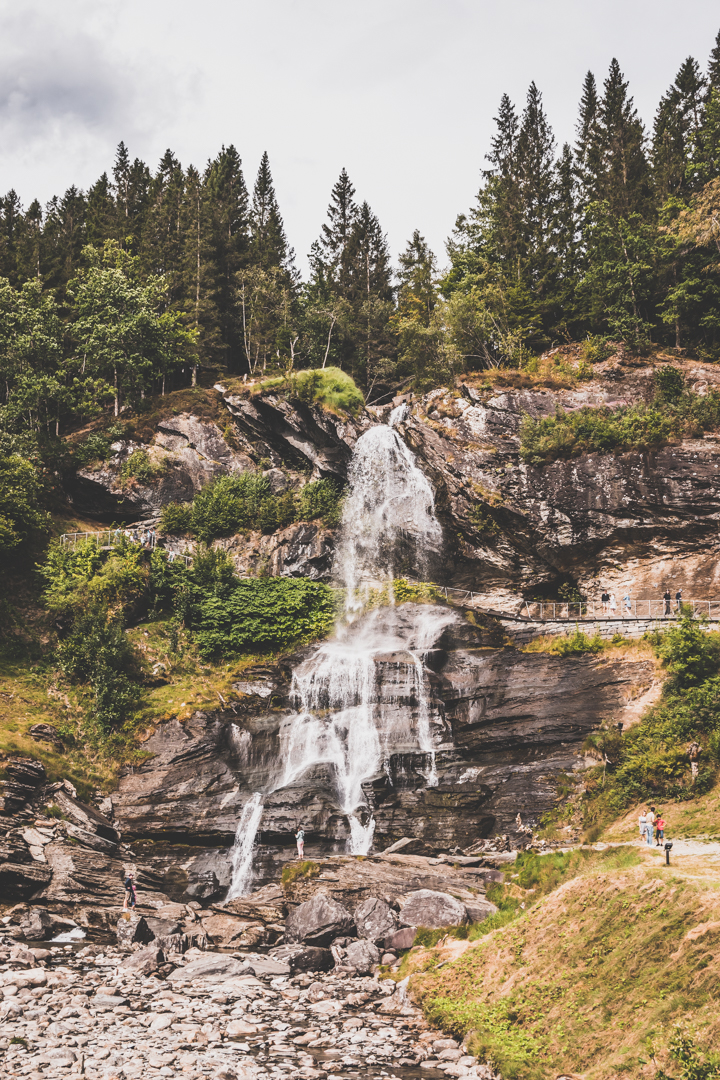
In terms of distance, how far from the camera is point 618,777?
75.2 ft

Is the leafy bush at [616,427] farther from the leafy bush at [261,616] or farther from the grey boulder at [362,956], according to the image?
the grey boulder at [362,956]

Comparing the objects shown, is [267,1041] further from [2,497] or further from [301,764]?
[2,497]

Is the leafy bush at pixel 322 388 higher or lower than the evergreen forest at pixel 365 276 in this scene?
lower

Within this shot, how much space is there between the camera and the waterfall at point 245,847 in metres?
23.6

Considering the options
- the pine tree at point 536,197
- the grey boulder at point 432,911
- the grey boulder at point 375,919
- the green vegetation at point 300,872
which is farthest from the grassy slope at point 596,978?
the pine tree at point 536,197

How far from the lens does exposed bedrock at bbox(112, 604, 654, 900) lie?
24422 millimetres

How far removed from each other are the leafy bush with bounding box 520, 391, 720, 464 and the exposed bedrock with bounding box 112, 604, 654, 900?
1098cm

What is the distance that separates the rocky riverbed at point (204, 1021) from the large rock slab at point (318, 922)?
1.30 metres

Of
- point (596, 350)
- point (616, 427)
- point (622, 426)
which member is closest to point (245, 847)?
point (616, 427)

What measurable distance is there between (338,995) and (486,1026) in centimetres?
391

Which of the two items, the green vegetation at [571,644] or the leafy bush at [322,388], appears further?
the leafy bush at [322,388]

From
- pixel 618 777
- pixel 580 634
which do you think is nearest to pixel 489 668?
pixel 580 634

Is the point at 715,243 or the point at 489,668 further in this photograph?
the point at 715,243

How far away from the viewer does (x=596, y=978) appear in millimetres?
11922
